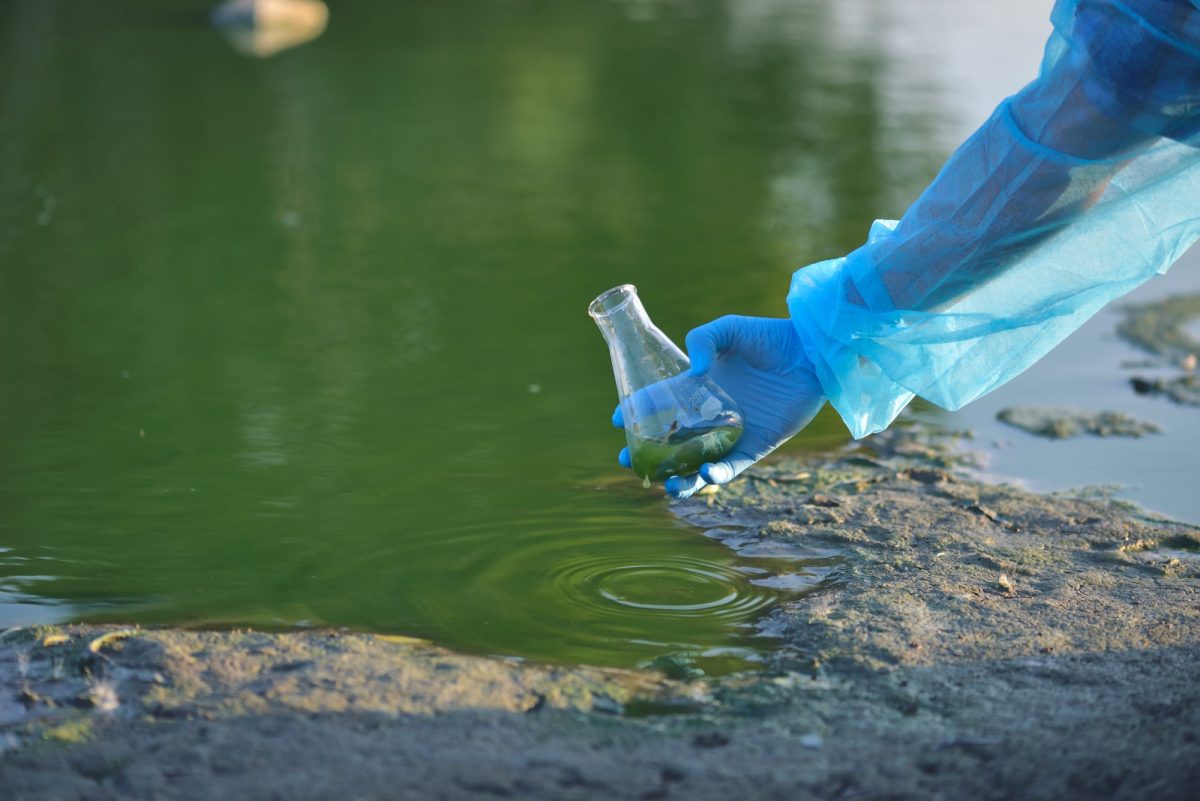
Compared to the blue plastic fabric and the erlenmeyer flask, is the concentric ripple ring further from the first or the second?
the blue plastic fabric

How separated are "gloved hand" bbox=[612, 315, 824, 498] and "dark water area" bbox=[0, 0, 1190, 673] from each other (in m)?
0.44

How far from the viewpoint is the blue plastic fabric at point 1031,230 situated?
310 cm

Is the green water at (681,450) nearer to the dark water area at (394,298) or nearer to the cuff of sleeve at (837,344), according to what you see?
the cuff of sleeve at (837,344)

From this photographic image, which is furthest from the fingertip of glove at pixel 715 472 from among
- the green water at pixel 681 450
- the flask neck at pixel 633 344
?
the flask neck at pixel 633 344

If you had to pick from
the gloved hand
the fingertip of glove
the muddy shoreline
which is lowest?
the muddy shoreline

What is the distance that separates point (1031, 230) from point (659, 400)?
90cm

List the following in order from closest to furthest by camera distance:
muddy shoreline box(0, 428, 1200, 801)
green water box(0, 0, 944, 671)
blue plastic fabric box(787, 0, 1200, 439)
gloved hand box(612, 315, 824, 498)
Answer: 1. muddy shoreline box(0, 428, 1200, 801)
2. blue plastic fabric box(787, 0, 1200, 439)
3. gloved hand box(612, 315, 824, 498)
4. green water box(0, 0, 944, 671)

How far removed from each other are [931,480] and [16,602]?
8.46ft

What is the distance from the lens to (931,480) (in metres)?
4.55

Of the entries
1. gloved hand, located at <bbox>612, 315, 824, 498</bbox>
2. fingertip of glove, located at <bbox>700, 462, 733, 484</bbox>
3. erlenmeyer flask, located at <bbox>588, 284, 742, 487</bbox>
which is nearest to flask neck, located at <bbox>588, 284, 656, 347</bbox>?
erlenmeyer flask, located at <bbox>588, 284, 742, 487</bbox>

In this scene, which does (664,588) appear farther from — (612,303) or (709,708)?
(612,303)

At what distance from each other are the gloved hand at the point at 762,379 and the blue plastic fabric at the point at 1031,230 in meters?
0.05

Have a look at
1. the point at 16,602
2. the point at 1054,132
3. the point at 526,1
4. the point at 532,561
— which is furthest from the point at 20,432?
the point at 526,1

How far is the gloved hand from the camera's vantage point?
354 cm
